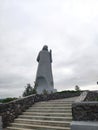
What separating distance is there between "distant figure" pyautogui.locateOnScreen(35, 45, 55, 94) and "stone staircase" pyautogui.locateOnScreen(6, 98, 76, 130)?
1211cm

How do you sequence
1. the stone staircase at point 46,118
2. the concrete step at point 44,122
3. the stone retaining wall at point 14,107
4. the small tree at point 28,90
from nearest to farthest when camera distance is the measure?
the concrete step at point 44,122, the stone staircase at point 46,118, the stone retaining wall at point 14,107, the small tree at point 28,90

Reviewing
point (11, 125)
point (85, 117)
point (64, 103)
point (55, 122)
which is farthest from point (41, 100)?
point (85, 117)

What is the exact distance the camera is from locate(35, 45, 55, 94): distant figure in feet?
82.2

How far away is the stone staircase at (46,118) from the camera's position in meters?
9.76

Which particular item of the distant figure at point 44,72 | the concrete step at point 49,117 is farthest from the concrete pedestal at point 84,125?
the distant figure at point 44,72

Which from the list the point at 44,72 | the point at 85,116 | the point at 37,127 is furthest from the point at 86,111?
the point at 44,72

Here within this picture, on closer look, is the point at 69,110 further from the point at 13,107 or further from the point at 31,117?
the point at 13,107

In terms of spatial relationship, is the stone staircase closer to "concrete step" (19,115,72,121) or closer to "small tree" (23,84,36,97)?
"concrete step" (19,115,72,121)

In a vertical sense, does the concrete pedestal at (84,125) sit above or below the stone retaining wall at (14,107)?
below

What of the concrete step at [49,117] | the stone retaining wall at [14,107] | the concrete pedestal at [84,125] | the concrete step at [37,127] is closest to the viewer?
the concrete pedestal at [84,125]

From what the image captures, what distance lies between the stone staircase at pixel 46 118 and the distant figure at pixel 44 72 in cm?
1211

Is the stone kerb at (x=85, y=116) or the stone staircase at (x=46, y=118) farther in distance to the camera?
the stone staircase at (x=46, y=118)

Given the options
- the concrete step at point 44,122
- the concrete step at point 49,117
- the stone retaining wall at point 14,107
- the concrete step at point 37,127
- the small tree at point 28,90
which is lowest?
the concrete step at point 37,127

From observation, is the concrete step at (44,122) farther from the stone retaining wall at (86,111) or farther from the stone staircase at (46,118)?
the stone retaining wall at (86,111)
